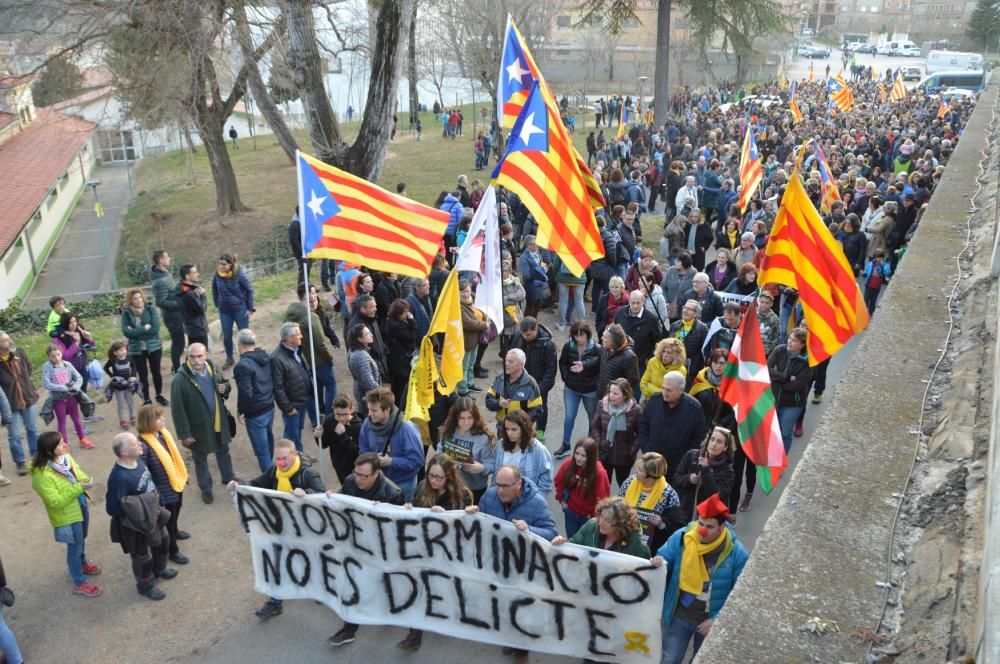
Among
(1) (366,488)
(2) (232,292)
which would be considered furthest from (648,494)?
(2) (232,292)

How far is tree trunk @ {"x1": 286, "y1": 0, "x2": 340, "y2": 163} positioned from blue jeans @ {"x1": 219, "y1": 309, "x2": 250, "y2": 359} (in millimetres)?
7321

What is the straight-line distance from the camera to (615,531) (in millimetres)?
5023

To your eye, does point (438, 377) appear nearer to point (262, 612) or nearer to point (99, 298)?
point (262, 612)

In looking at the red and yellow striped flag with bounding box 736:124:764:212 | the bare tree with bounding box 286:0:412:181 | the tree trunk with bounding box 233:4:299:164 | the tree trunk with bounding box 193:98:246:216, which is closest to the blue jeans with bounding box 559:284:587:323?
the red and yellow striped flag with bounding box 736:124:764:212

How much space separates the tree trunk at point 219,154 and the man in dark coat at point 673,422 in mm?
17249

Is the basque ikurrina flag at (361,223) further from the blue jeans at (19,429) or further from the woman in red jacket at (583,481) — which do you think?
the blue jeans at (19,429)

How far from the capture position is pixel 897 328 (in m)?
7.06

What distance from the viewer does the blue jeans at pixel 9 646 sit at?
5.59 m

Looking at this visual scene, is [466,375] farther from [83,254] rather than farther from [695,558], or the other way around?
[83,254]

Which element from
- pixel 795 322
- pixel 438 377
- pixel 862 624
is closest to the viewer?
pixel 862 624

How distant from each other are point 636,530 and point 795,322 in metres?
5.57

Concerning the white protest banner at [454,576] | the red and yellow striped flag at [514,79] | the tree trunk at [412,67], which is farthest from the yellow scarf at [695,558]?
the tree trunk at [412,67]

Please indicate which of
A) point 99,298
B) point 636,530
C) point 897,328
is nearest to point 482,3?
point 99,298

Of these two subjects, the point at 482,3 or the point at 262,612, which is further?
the point at 482,3
